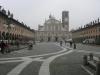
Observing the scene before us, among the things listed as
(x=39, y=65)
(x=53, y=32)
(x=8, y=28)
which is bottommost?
(x=39, y=65)

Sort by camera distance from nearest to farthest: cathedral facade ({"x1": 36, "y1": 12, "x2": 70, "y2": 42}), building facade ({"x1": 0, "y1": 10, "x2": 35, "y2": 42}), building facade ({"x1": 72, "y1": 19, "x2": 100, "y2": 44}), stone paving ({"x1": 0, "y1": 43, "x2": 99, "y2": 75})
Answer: stone paving ({"x1": 0, "y1": 43, "x2": 99, "y2": 75}), building facade ({"x1": 0, "y1": 10, "x2": 35, "y2": 42}), building facade ({"x1": 72, "y1": 19, "x2": 100, "y2": 44}), cathedral facade ({"x1": 36, "y1": 12, "x2": 70, "y2": 42})

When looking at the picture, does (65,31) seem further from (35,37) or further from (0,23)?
(0,23)

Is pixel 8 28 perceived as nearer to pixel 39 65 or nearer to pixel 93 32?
pixel 39 65

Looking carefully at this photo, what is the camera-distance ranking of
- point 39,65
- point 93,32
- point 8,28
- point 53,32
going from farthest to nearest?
point 53,32 → point 93,32 → point 8,28 → point 39,65

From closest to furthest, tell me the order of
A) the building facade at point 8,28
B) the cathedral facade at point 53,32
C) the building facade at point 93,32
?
the building facade at point 8,28
the building facade at point 93,32
the cathedral facade at point 53,32

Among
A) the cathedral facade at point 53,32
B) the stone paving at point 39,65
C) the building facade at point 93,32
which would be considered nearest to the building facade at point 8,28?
the stone paving at point 39,65

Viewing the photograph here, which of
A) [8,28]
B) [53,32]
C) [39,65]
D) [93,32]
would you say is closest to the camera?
[39,65]

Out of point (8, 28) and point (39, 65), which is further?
point (8, 28)

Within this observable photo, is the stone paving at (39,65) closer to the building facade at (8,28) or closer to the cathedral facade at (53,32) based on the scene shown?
the building facade at (8,28)

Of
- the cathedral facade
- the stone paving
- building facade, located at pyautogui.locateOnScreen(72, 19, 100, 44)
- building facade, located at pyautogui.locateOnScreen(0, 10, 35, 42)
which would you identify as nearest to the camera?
the stone paving

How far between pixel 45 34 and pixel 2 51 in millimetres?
148086

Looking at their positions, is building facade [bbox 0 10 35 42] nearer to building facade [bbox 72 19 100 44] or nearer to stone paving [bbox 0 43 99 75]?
stone paving [bbox 0 43 99 75]

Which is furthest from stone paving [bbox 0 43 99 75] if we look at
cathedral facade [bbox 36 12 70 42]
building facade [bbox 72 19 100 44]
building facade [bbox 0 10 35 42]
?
cathedral facade [bbox 36 12 70 42]

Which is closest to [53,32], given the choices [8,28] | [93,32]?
[93,32]
